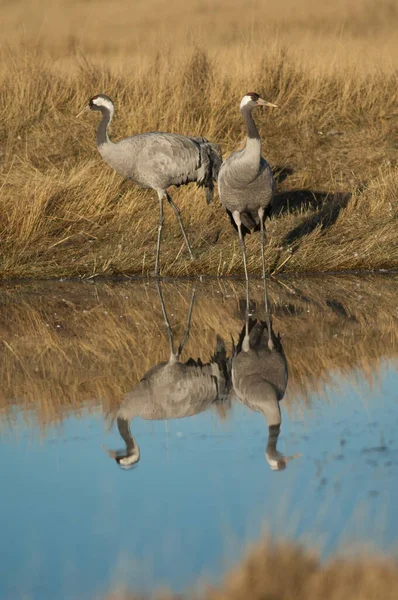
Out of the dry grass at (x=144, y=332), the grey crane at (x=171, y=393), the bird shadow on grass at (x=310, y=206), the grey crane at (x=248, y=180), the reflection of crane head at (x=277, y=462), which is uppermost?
the bird shadow on grass at (x=310, y=206)

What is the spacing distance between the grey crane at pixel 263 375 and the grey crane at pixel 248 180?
192 cm

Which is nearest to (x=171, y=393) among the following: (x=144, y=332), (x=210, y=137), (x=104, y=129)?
(x=144, y=332)

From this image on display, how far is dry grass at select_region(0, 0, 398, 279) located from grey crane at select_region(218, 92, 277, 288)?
59 cm

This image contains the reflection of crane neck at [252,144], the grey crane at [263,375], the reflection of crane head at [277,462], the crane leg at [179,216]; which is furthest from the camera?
the crane leg at [179,216]

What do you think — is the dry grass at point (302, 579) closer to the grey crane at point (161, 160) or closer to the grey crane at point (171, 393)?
the grey crane at point (171, 393)

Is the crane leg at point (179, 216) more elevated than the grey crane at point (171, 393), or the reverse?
the crane leg at point (179, 216)

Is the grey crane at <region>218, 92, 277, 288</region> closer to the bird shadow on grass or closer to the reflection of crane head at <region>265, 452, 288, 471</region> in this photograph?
the bird shadow on grass

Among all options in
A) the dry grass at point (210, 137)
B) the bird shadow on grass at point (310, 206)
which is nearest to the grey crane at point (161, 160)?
the dry grass at point (210, 137)

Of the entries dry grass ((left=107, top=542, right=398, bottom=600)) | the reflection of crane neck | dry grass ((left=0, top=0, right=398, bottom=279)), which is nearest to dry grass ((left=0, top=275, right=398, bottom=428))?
dry grass ((left=0, top=0, right=398, bottom=279))

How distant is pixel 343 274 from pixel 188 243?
1.48 metres

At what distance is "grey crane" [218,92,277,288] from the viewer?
8961 mm

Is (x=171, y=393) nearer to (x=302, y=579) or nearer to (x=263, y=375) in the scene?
(x=263, y=375)

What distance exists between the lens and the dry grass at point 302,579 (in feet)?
10.7

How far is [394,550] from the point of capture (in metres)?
3.50
